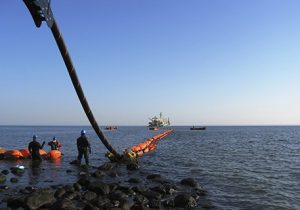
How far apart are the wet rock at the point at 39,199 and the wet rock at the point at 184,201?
15.9 ft

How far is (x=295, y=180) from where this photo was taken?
858 inches

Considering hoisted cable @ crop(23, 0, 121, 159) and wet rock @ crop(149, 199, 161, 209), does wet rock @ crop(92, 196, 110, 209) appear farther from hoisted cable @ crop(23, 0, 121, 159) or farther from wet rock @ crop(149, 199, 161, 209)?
hoisted cable @ crop(23, 0, 121, 159)

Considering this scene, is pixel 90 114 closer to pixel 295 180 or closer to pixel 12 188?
pixel 12 188

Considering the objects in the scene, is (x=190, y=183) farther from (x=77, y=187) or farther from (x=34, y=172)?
(x=34, y=172)

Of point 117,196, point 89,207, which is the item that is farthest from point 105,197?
point 89,207

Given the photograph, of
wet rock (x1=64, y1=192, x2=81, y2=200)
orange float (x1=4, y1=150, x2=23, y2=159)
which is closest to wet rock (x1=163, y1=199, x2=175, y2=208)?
wet rock (x1=64, y1=192, x2=81, y2=200)

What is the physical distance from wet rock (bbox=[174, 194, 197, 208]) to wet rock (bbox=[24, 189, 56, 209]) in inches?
191

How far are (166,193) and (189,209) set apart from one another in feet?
7.78

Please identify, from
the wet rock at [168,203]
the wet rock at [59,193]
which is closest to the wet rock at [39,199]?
the wet rock at [59,193]

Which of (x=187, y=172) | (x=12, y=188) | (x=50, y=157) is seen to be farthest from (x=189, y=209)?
(x=50, y=157)

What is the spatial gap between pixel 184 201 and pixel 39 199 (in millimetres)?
5611

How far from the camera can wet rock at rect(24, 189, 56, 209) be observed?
1205 cm

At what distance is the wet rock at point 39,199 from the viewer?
12.1m

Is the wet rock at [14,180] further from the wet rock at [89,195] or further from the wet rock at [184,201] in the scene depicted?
the wet rock at [184,201]
